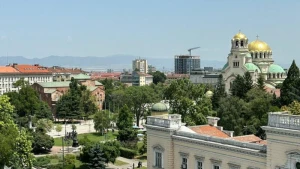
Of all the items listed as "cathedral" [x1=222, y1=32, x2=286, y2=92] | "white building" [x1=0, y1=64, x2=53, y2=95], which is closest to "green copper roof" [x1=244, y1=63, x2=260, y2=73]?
"cathedral" [x1=222, y1=32, x2=286, y2=92]

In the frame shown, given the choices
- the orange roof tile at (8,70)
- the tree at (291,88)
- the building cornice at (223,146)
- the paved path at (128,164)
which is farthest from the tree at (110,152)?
the orange roof tile at (8,70)

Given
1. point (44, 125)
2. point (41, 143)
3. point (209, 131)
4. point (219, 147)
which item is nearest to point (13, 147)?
point (41, 143)

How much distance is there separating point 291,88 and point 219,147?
131ft

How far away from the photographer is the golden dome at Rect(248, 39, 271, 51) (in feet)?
339

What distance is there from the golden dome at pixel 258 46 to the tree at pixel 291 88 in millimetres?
30152

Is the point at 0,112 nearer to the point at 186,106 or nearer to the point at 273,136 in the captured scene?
the point at 186,106

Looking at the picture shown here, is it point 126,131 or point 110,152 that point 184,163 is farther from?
point 126,131

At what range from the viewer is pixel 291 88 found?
66.2m

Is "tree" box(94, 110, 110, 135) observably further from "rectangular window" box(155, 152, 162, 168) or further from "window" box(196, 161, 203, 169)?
"window" box(196, 161, 203, 169)

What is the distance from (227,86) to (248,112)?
128 feet

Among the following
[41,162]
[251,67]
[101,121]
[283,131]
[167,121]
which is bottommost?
[41,162]

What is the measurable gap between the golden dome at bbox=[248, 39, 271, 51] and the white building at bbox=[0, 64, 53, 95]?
64.1 m

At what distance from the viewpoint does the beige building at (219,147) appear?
25406mm

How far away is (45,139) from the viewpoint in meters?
58.8
